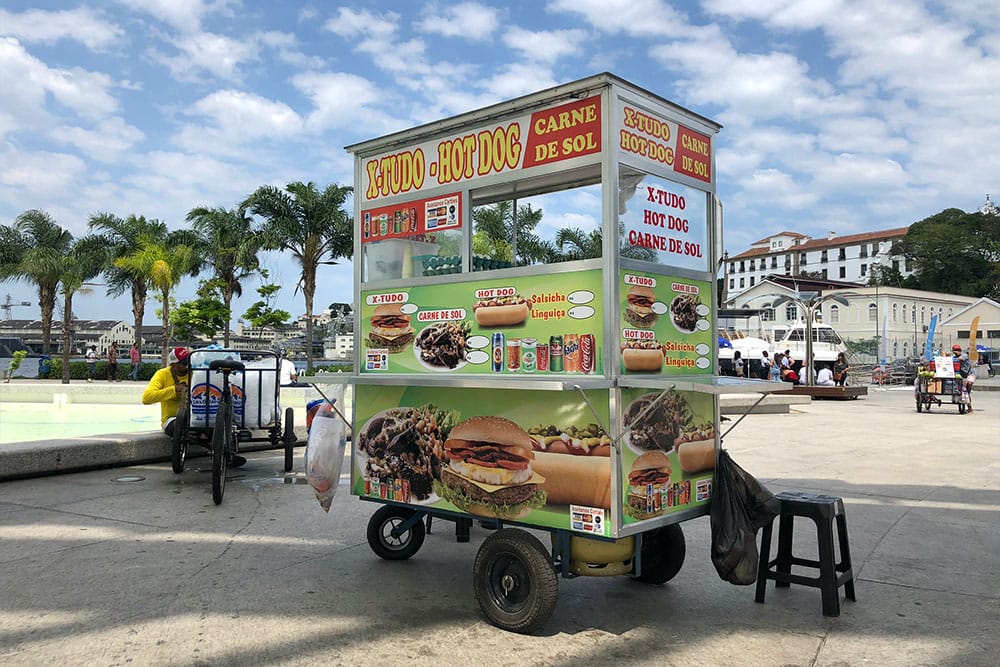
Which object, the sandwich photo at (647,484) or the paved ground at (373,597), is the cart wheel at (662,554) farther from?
the sandwich photo at (647,484)

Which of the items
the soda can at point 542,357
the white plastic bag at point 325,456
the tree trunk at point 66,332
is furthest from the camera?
the tree trunk at point 66,332

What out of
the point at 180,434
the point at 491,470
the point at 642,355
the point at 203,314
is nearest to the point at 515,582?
the point at 491,470

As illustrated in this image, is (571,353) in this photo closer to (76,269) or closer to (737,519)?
(737,519)

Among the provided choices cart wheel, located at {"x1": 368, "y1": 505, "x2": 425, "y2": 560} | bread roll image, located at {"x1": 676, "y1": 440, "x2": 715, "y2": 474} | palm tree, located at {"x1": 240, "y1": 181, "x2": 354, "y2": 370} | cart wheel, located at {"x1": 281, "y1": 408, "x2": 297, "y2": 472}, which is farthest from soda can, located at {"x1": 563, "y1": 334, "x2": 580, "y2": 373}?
palm tree, located at {"x1": 240, "y1": 181, "x2": 354, "y2": 370}

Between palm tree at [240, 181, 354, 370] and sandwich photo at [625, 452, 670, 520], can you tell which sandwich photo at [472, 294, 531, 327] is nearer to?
sandwich photo at [625, 452, 670, 520]

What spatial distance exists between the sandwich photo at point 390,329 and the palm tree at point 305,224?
28391 millimetres

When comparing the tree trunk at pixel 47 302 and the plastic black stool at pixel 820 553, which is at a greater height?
the tree trunk at pixel 47 302

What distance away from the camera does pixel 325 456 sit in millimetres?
5391

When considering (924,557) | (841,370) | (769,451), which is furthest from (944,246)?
(924,557)

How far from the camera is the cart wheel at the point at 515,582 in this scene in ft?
13.3

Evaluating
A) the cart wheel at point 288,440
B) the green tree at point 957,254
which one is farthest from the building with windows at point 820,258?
the cart wheel at point 288,440

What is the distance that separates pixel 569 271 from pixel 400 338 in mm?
1371

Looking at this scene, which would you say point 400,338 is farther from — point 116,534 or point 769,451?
point 769,451

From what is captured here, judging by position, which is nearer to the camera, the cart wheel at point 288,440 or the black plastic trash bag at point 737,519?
the black plastic trash bag at point 737,519
